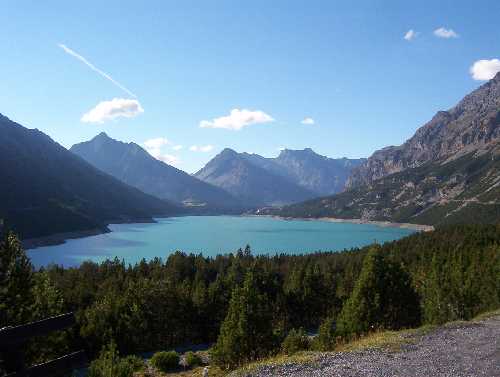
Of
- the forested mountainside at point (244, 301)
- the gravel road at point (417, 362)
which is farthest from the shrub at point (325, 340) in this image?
the gravel road at point (417, 362)

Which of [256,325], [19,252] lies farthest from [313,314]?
[19,252]

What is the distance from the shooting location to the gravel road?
608 inches

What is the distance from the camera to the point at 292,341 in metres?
41.1

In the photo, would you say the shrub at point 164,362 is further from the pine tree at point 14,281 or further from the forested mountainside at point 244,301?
the pine tree at point 14,281

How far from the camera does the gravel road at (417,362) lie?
1545cm

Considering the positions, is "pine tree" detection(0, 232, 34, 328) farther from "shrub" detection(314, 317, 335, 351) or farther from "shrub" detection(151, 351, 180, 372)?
"shrub" detection(151, 351, 180, 372)

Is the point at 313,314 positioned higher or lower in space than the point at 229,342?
lower

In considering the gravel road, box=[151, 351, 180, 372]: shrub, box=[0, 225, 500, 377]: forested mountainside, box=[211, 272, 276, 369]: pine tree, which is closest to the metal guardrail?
the gravel road

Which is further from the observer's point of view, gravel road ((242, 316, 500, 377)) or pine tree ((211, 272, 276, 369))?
pine tree ((211, 272, 276, 369))

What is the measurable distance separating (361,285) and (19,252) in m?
26.2

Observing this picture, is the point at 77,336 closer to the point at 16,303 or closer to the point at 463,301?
the point at 16,303

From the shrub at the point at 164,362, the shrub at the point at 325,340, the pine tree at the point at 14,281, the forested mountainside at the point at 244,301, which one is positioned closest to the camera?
→ the shrub at the point at 325,340

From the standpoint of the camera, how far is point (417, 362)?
1661cm

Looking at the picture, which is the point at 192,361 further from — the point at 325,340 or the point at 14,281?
the point at 14,281
